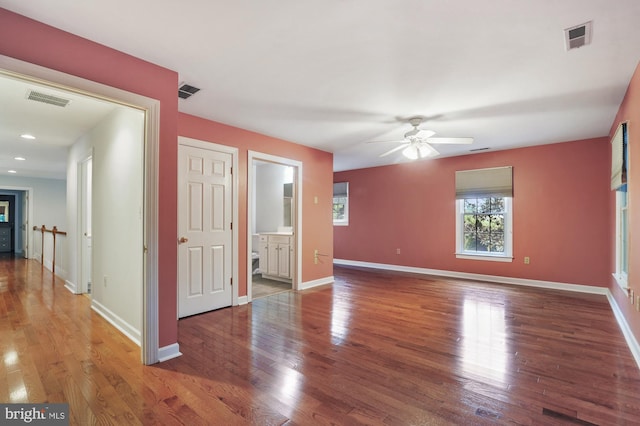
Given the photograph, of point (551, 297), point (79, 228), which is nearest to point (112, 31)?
point (79, 228)

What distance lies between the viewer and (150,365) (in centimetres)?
241

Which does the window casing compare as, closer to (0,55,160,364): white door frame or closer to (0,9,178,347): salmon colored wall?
(0,9,178,347): salmon colored wall

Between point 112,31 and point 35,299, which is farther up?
point 112,31

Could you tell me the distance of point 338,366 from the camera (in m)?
2.39

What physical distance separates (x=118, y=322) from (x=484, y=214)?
5970 mm

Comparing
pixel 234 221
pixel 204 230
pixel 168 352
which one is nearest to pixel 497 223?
pixel 234 221

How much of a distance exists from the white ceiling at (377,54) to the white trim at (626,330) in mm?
2322

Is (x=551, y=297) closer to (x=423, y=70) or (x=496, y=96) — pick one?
(x=496, y=96)

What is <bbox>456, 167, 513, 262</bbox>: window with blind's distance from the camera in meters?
5.57

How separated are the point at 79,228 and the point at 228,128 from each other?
284 cm

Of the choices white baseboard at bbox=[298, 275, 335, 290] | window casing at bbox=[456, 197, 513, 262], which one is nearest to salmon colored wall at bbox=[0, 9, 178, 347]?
white baseboard at bbox=[298, 275, 335, 290]

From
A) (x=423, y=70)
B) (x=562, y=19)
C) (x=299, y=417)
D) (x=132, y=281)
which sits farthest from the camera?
(x=132, y=281)

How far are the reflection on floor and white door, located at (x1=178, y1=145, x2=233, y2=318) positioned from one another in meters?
0.76

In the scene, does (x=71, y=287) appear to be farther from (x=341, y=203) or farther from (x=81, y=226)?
(x=341, y=203)
